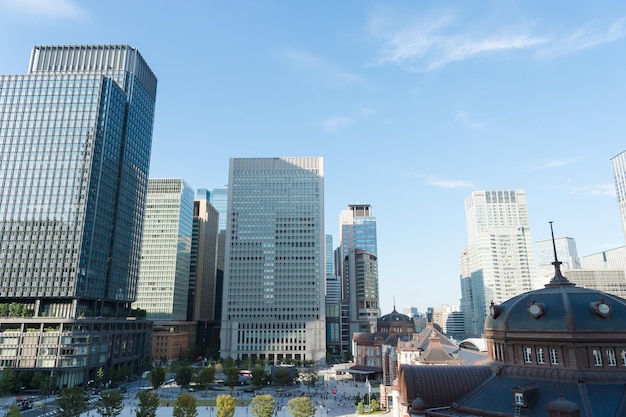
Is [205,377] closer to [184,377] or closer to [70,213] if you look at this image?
[184,377]

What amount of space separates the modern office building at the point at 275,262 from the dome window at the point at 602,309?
14588 cm

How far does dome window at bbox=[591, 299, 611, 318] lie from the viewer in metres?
41.0

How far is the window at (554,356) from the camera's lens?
136ft

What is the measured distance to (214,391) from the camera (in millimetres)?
109625

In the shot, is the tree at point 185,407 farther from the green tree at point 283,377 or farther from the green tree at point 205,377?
the green tree at point 283,377

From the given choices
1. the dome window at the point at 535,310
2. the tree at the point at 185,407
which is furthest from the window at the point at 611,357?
the tree at the point at 185,407

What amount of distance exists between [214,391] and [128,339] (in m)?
43.4

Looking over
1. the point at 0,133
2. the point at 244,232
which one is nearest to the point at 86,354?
the point at 0,133

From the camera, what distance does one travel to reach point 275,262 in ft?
614

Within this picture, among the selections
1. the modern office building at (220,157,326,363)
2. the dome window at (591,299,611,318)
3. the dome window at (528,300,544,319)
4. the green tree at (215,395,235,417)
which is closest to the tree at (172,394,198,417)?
the green tree at (215,395,235,417)

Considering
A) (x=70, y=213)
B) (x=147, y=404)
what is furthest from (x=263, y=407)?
(x=70, y=213)

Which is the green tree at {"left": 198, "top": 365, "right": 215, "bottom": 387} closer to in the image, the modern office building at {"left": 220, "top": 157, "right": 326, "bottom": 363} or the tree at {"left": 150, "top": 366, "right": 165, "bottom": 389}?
the tree at {"left": 150, "top": 366, "right": 165, "bottom": 389}

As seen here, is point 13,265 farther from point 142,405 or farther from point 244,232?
point 244,232

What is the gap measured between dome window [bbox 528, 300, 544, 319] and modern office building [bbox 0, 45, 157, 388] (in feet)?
352
